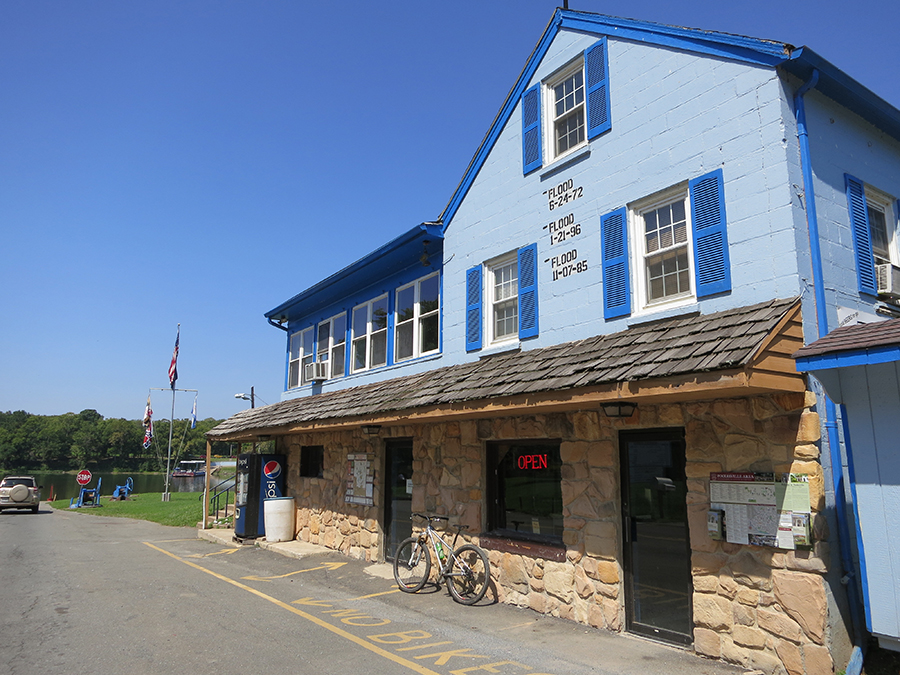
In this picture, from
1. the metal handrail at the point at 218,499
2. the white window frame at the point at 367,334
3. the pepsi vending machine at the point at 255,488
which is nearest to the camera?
the white window frame at the point at 367,334

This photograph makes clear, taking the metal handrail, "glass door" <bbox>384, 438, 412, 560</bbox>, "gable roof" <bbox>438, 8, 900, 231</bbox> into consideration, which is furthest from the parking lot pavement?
the metal handrail

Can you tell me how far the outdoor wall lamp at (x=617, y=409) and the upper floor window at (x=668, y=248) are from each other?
1.43 metres

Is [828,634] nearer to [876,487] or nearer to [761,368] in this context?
[876,487]

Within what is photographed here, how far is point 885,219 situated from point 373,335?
9.99 m

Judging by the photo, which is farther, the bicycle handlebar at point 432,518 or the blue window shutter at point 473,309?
the blue window shutter at point 473,309

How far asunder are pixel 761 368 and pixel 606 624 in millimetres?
3817

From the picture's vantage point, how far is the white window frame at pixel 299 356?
1777cm

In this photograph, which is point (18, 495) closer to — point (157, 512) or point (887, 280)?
point (157, 512)

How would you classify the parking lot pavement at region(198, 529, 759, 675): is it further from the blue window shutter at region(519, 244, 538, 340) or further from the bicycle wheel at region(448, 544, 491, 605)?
the blue window shutter at region(519, 244, 538, 340)

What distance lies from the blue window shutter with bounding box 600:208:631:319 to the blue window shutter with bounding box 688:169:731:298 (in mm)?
996

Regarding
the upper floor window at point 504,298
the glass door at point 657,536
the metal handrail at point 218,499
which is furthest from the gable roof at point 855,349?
the metal handrail at point 218,499

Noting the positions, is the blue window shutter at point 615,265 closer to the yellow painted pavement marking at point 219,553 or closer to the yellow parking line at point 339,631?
the yellow parking line at point 339,631

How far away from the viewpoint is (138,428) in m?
147

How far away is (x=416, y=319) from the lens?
43.3 ft
